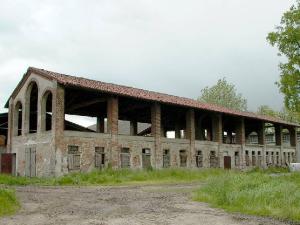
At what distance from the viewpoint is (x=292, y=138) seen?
50.4 metres

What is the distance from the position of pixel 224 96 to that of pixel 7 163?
40.4 m

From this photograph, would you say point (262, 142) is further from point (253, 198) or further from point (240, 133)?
point (253, 198)


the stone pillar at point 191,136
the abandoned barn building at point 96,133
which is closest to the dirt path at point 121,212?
the abandoned barn building at point 96,133

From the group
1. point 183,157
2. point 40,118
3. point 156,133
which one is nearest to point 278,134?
point 183,157

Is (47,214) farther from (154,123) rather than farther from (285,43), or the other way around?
(285,43)

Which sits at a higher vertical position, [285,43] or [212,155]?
[285,43]

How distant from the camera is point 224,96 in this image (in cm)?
6438

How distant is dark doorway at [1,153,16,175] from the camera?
30630mm

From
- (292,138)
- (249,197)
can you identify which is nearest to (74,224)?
(249,197)

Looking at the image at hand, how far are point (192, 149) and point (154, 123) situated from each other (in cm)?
486

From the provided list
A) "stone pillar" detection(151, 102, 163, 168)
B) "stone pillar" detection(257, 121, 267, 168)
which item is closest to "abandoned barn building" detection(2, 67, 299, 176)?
"stone pillar" detection(151, 102, 163, 168)

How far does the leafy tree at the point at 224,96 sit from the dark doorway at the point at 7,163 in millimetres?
38343

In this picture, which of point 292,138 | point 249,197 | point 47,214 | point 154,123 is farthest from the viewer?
point 292,138

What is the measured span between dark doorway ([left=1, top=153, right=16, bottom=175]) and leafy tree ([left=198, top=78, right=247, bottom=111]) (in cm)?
3834
